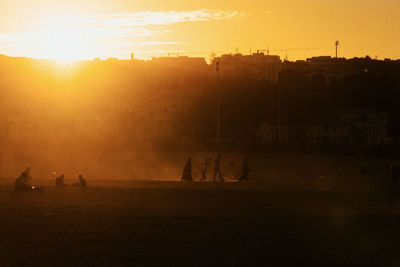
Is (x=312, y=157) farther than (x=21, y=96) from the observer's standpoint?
No

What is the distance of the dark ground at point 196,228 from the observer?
1417 cm

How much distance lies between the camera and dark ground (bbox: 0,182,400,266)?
558 inches

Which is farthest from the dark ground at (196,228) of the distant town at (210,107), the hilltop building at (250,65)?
the hilltop building at (250,65)

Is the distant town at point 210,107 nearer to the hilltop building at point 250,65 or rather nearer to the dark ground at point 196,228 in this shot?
the hilltop building at point 250,65

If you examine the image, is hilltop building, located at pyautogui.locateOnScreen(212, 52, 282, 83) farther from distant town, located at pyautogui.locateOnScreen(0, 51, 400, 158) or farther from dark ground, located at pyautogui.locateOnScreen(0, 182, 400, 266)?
dark ground, located at pyautogui.locateOnScreen(0, 182, 400, 266)

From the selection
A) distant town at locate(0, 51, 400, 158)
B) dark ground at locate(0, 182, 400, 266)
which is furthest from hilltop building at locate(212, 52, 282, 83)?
dark ground at locate(0, 182, 400, 266)

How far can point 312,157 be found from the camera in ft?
161

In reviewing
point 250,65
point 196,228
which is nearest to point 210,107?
point 196,228

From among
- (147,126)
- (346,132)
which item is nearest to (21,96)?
(147,126)

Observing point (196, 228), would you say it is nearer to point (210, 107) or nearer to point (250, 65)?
point (210, 107)

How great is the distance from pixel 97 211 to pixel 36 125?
226 feet

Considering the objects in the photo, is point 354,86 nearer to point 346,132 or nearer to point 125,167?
point 346,132

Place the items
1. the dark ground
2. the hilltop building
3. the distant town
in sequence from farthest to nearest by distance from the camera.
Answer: the hilltop building < the distant town < the dark ground

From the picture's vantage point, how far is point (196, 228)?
57.1 ft
